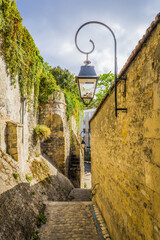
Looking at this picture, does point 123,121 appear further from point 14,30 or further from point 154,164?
point 14,30

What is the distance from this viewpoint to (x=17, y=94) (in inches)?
Answer: 249

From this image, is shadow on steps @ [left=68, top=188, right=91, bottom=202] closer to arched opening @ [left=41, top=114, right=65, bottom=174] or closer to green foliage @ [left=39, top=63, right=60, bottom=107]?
arched opening @ [left=41, top=114, right=65, bottom=174]

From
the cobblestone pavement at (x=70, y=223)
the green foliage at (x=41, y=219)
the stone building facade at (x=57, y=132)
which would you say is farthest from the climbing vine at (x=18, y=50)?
the cobblestone pavement at (x=70, y=223)

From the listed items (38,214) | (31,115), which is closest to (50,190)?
(38,214)

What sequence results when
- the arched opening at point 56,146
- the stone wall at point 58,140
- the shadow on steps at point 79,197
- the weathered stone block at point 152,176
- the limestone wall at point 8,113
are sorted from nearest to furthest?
the weathered stone block at point 152,176 → the limestone wall at point 8,113 → the shadow on steps at point 79,197 → the stone wall at point 58,140 → the arched opening at point 56,146

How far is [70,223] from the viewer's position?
15.0ft

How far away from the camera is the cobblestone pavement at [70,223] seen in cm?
393

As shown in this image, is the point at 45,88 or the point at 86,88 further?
the point at 45,88

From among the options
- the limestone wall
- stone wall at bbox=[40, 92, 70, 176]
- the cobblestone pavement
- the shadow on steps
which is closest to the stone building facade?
stone wall at bbox=[40, 92, 70, 176]

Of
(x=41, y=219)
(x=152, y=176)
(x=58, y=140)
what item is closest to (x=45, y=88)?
(x=58, y=140)

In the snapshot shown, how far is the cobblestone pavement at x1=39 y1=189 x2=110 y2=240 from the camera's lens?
3926 mm

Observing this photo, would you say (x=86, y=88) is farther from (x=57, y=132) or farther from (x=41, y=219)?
(x=57, y=132)

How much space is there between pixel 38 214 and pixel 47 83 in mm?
7366

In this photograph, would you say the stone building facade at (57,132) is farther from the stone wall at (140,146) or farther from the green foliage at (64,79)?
the stone wall at (140,146)
